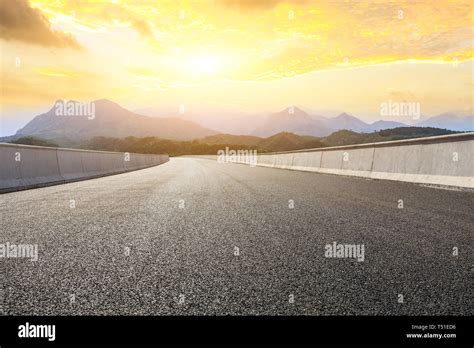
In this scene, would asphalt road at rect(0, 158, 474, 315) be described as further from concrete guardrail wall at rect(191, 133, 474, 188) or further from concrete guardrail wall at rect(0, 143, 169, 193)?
concrete guardrail wall at rect(0, 143, 169, 193)

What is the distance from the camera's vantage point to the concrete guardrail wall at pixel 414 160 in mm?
11496

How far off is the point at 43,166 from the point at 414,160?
12106mm

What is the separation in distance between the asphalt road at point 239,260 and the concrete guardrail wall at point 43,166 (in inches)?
169

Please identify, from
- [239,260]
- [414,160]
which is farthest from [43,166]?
[239,260]

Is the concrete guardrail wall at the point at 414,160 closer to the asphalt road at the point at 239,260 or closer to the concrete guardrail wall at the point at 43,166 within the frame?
the asphalt road at the point at 239,260

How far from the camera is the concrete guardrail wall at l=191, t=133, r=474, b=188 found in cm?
1150

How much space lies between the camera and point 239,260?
4898 millimetres

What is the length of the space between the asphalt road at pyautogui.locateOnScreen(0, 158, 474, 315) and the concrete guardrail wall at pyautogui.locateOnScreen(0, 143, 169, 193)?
14.1 feet

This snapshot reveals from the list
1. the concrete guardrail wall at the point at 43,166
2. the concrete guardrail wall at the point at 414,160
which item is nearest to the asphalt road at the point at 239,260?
the concrete guardrail wall at the point at 414,160

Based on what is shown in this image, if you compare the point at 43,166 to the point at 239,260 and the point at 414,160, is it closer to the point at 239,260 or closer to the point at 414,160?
the point at 414,160

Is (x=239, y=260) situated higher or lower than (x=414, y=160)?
lower
